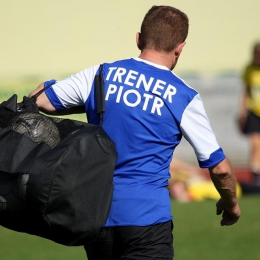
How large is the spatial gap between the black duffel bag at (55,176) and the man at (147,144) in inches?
5.5

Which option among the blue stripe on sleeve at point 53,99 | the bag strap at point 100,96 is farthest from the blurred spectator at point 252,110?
the bag strap at point 100,96

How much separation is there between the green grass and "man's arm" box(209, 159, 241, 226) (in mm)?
3363

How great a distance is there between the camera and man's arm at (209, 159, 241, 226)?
14.1 ft

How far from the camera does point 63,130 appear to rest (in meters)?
4.11

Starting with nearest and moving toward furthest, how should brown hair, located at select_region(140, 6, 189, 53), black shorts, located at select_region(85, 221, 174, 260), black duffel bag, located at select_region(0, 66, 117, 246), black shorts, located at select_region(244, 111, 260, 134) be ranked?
black duffel bag, located at select_region(0, 66, 117, 246), black shorts, located at select_region(85, 221, 174, 260), brown hair, located at select_region(140, 6, 189, 53), black shorts, located at select_region(244, 111, 260, 134)

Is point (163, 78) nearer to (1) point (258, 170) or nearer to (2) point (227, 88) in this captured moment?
(1) point (258, 170)

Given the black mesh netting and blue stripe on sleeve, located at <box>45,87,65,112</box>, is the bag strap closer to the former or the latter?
the black mesh netting

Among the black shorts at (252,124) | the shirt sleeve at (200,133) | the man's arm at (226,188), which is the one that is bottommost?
the black shorts at (252,124)

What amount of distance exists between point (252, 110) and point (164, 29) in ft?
31.6

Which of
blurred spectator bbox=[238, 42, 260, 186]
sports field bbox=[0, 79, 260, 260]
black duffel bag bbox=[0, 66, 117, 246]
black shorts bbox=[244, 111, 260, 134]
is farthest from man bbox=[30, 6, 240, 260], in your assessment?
black shorts bbox=[244, 111, 260, 134]

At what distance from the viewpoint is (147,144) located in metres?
A: 4.26

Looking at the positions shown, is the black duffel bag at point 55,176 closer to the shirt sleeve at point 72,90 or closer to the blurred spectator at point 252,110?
the shirt sleeve at point 72,90

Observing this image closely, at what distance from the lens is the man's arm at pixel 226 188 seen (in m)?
4.31

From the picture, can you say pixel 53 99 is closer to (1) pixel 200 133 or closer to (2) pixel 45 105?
(2) pixel 45 105
